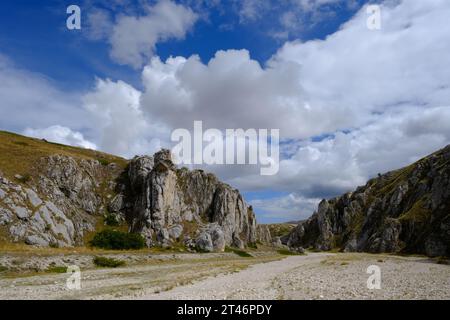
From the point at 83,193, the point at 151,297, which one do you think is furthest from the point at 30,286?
the point at 83,193

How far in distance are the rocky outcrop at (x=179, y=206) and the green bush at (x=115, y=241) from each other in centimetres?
748

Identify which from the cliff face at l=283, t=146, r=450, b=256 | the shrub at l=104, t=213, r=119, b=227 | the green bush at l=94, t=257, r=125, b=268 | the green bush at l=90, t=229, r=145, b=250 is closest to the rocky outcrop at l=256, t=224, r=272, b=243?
the cliff face at l=283, t=146, r=450, b=256

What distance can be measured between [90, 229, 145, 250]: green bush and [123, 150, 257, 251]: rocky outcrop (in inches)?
295

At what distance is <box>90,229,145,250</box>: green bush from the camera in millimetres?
77750

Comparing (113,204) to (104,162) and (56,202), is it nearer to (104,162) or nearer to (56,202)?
(104,162)

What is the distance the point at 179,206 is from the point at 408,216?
77.2 m

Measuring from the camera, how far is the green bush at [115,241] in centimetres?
7775

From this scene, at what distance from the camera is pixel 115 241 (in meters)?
78.2

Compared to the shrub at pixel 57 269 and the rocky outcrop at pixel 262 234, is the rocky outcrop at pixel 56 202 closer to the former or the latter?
the shrub at pixel 57 269

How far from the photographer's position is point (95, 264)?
180ft

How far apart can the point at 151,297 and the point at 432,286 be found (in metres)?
22.8

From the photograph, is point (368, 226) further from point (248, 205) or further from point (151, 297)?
point (151, 297)

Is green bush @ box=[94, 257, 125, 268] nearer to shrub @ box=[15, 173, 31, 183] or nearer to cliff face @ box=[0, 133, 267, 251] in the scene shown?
cliff face @ box=[0, 133, 267, 251]

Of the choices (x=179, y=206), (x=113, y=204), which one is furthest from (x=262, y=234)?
(x=113, y=204)
